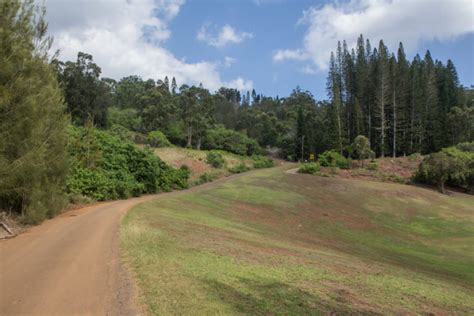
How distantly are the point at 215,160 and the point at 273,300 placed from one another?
47964mm

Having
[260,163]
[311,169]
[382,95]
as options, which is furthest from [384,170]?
[382,95]

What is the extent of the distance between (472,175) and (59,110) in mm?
42368

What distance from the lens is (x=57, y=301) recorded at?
21.6 ft

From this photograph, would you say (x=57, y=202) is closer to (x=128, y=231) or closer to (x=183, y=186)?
(x=128, y=231)

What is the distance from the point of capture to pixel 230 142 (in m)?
79.7

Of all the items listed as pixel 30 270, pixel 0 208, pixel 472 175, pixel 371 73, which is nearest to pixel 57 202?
pixel 0 208

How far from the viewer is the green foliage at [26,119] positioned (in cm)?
1211

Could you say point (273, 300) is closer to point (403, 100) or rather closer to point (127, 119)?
point (403, 100)

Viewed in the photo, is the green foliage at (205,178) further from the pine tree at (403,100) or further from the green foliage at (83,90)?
the pine tree at (403,100)

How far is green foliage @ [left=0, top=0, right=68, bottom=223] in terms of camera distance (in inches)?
477

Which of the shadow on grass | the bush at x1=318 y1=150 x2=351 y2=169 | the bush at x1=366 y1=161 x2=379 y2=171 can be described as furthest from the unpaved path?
the bush at x1=366 y1=161 x2=379 y2=171

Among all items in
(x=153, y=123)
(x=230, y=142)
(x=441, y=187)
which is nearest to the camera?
(x=441, y=187)

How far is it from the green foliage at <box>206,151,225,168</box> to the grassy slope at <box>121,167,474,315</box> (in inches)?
889

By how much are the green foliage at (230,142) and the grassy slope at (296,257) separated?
156 ft
